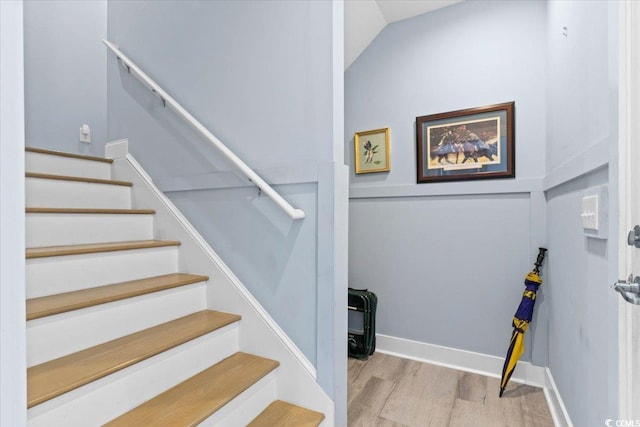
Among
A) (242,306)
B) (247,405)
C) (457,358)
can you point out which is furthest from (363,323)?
(247,405)

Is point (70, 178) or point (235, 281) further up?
point (70, 178)

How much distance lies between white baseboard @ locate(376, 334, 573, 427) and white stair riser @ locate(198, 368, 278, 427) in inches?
47.3

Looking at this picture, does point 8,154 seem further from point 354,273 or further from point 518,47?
point 518,47

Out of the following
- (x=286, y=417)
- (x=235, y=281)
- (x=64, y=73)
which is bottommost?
(x=286, y=417)

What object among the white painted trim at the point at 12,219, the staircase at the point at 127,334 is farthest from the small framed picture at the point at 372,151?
the white painted trim at the point at 12,219

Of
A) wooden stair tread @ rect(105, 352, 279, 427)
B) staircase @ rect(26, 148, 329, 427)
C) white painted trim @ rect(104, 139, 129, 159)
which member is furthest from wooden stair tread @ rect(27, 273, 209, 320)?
white painted trim @ rect(104, 139, 129, 159)

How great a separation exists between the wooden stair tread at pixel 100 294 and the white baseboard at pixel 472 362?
1525 mm

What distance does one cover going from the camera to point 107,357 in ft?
→ 3.49

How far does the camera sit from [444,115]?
2.15 m

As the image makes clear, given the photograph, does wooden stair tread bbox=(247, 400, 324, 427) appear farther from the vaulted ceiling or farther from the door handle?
the vaulted ceiling

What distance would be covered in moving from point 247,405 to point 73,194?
1529 mm

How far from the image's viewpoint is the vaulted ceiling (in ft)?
7.08

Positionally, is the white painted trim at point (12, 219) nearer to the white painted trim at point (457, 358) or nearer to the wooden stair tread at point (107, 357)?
the wooden stair tread at point (107, 357)

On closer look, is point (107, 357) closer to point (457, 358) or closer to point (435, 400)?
point (435, 400)
